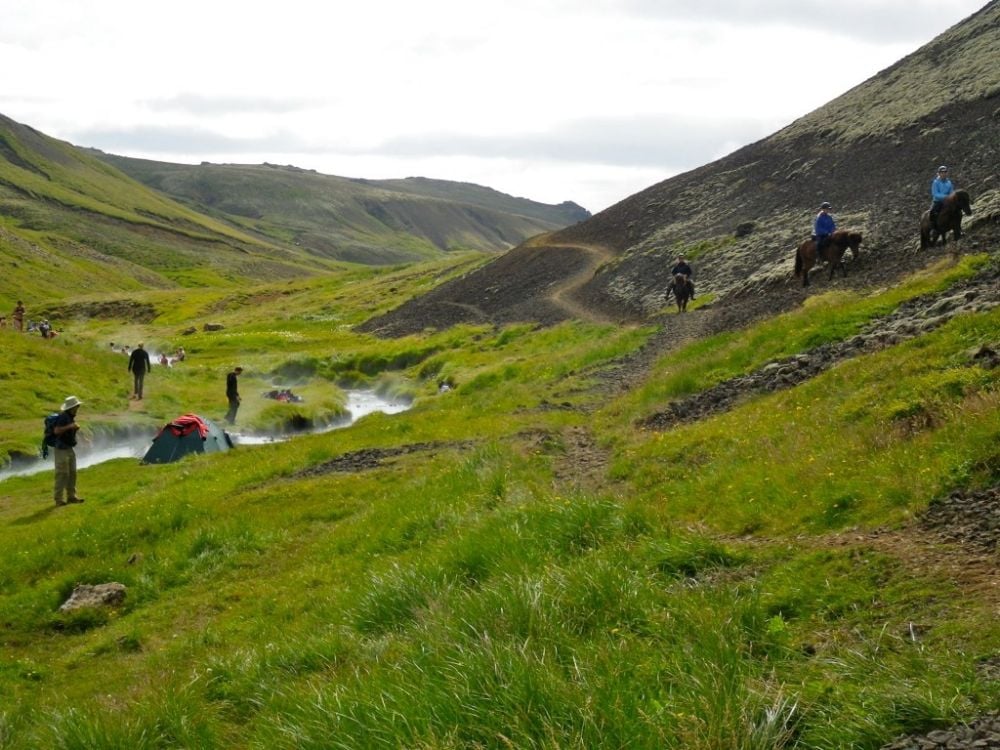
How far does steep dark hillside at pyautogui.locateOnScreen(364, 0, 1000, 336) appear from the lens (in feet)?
104

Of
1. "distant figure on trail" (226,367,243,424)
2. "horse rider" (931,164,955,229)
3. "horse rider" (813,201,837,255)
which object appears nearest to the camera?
"horse rider" (931,164,955,229)

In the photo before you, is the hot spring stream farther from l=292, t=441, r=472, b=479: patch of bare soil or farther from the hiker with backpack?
l=292, t=441, r=472, b=479: patch of bare soil

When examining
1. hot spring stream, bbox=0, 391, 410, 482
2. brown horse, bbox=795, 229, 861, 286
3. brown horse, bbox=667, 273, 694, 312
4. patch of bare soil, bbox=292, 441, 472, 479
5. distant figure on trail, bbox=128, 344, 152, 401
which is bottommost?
hot spring stream, bbox=0, 391, 410, 482

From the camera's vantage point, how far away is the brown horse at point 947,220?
78.6 feet

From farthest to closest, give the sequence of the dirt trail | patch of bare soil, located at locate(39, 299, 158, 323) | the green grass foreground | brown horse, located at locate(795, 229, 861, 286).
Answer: patch of bare soil, located at locate(39, 299, 158, 323), the dirt trail, brown horse, located at locate(795, 229, 861, 286), the green grass foreground

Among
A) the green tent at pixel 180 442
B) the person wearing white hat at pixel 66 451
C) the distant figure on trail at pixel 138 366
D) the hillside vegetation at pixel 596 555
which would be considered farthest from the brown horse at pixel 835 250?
the distant figure on trail at pixel 138 366

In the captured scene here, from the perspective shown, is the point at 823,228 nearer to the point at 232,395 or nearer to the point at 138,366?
the point at 232,395

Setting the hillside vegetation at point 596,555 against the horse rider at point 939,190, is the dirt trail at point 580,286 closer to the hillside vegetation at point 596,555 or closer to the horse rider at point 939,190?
the hillside vegetation at point 596,555

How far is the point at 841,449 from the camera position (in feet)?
33.8

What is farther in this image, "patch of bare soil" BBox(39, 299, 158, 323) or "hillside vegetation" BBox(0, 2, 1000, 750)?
"patch of bare soil" BBox(39, 299, 158, 323)

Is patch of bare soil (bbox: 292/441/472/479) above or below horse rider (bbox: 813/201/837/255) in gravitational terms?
below

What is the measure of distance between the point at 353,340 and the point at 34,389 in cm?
2986

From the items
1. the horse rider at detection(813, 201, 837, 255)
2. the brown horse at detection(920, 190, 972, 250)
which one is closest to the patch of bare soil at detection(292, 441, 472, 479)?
the horse rider at detection(813, 201, 837, 255)

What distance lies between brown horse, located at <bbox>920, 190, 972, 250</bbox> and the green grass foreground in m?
4.69
